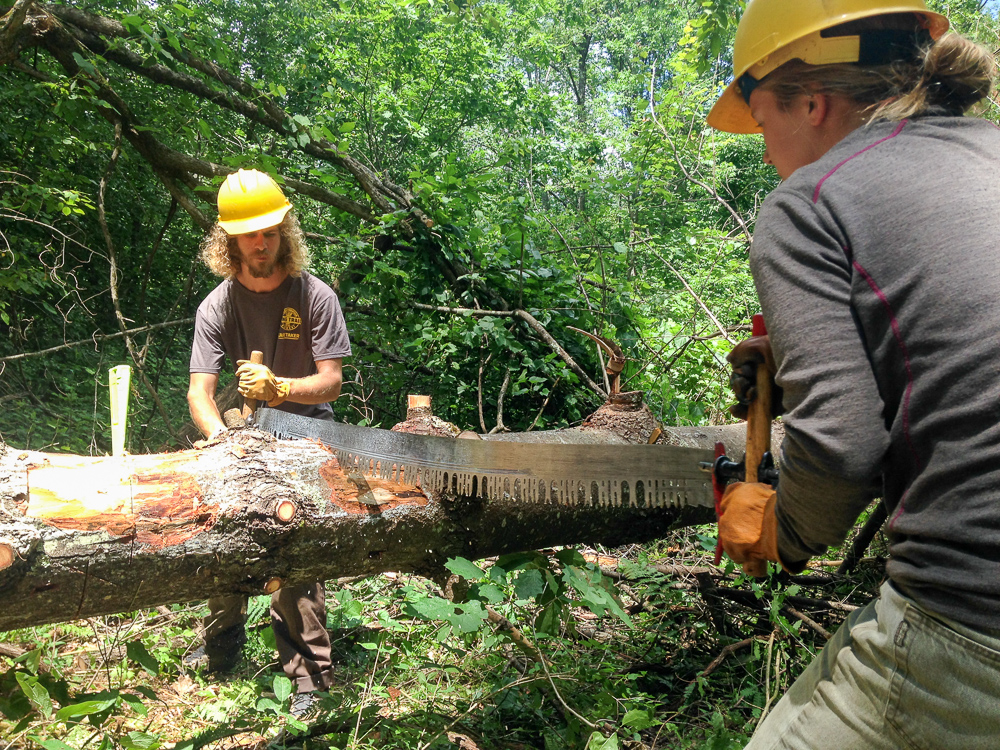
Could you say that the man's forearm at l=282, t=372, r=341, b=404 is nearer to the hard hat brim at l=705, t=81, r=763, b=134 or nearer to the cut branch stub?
the cut branch stub

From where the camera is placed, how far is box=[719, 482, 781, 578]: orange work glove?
1.52 meters

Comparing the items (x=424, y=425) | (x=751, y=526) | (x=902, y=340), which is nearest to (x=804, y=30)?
(x=902, y=340)

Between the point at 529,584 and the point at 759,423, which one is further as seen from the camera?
the point at 529,584

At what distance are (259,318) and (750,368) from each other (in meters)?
Result: 2.58

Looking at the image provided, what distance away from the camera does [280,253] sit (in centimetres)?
346

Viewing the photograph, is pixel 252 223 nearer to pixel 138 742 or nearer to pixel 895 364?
pixel 138 742

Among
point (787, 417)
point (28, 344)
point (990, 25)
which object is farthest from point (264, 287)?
point (28, 344)

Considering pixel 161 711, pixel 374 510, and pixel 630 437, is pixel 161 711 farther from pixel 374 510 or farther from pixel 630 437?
pixel 630 437

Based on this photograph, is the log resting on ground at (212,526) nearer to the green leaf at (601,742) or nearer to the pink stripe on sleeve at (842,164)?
the green leaf at (601,742)

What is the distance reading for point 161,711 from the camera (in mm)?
2967

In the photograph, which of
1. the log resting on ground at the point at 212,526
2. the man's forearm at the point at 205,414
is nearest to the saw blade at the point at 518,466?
the log resting on ground at the point at 212,526

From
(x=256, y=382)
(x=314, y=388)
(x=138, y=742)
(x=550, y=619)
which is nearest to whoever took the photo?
(x=138, y=742)

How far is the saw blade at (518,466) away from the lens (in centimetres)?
240

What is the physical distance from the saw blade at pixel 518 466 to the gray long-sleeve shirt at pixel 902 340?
114 cm
